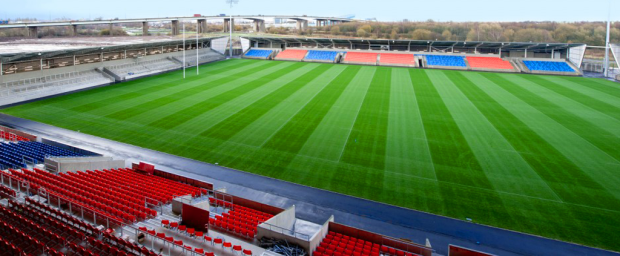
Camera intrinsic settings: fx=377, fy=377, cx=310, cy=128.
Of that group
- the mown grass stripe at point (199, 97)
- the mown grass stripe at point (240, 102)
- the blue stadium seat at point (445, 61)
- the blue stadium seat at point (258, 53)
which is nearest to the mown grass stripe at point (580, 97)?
the blue stadium seat at point (445, 61)

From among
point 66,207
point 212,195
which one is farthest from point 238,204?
point 66,207

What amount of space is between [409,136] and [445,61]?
38572 millimetres

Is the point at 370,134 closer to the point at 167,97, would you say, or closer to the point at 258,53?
the point at 167,97

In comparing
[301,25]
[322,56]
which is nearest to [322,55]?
[322,56]

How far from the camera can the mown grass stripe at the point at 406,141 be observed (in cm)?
1827

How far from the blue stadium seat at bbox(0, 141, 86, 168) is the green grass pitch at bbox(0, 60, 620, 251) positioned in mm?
3605

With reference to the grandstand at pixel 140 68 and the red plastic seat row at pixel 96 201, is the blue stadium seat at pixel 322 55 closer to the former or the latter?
the grandstand at pixel 140 68

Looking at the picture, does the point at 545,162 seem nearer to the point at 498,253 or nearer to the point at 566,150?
the point at 566,150

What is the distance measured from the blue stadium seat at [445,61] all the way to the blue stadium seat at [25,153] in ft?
164

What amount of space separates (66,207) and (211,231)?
467cm

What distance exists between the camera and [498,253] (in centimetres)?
1188

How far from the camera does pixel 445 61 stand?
57.1 meters

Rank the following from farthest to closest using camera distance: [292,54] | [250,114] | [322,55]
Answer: [292,54], [322,55], [250,114]

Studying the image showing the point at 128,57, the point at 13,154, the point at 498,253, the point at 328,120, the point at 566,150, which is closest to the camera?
the point at 498,253
